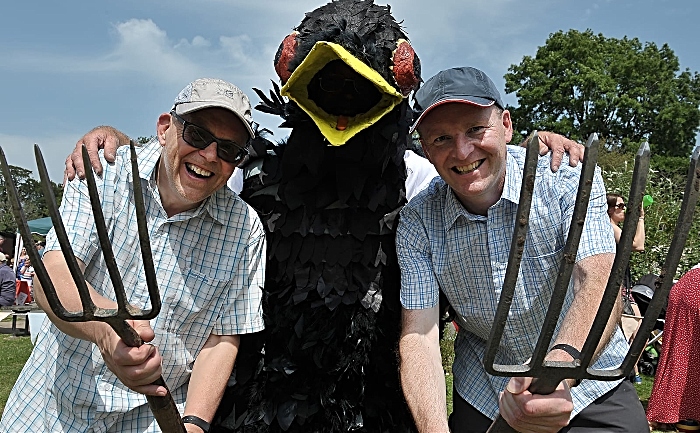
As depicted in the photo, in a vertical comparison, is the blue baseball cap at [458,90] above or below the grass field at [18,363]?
above

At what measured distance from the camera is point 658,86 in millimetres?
28234

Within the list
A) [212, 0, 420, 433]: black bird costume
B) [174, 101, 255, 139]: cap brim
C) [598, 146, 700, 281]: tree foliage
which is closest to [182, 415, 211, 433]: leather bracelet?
[212, 0, 420, 433]: black bird costume

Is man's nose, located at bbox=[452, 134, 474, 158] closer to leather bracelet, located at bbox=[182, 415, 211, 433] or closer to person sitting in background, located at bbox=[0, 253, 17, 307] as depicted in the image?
leather bracelet, located at bbox=[182, 415, 211, 433]

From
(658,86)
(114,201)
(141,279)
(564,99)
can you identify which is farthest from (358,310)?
(658,86)

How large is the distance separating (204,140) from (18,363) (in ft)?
21.5

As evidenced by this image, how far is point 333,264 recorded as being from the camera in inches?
86.6

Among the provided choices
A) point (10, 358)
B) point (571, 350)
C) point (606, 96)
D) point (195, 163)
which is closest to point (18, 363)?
point (10, 358)

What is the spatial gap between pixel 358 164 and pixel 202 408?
2.95ft

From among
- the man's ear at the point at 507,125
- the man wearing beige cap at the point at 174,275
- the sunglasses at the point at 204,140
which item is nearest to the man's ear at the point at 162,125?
the man wearing beige cap at the point at 174,275

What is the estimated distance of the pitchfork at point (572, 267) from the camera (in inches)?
48.9

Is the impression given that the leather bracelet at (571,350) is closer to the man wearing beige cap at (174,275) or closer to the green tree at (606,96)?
the man wearing beige cap at (174,275)

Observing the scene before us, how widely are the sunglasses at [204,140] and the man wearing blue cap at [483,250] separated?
58cm

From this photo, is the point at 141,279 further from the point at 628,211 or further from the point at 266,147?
the point at 628,211

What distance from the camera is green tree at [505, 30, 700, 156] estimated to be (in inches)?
1092
